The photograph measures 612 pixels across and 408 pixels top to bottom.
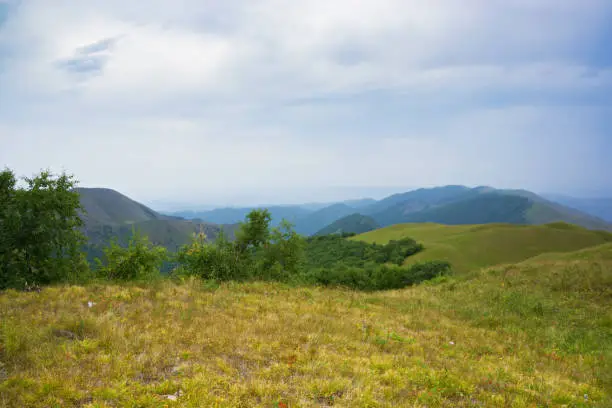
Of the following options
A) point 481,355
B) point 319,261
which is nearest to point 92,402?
point 481,355

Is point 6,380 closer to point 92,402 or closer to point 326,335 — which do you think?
point 92,402

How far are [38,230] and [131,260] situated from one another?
7.65 meters

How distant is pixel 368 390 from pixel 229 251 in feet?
85.2

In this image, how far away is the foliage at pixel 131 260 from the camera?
27.2 metres

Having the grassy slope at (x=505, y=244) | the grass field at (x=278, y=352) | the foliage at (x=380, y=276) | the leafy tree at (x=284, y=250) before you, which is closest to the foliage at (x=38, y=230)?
the grass field at (x=278, y=352)

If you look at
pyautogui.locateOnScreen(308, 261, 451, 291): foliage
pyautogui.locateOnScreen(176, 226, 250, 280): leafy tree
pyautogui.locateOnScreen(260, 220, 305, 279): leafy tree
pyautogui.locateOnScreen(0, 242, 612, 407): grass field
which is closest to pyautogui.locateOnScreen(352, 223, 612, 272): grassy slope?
pyautogui.locateOnScreen(308, 261, 451, 291): foliage

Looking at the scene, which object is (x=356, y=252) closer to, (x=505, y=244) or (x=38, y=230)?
(x=505, y=244)

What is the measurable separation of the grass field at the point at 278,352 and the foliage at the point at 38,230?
18.6 feet

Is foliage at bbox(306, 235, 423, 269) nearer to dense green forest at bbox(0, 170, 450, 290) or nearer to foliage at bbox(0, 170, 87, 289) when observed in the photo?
dense green forest at bbox(0, 170, 450, 290)

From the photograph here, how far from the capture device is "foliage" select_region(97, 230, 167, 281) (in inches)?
1072

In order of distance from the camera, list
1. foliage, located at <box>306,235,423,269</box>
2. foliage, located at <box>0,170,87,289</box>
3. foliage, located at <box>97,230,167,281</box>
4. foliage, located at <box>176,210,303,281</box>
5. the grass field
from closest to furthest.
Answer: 1. the grass field
2. foliage, located at <box>0,170,87,289</box>
3. foliage, located at <box>97,230,167,281</box>
4. foliage, located at <box>176,210,303,281</box>
5. foliage, located at <box>306,235,423,269</box>

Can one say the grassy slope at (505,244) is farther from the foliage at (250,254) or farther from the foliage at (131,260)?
the foliage at (131,260)

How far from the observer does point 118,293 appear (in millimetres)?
17016

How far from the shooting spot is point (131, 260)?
91.4 ft
